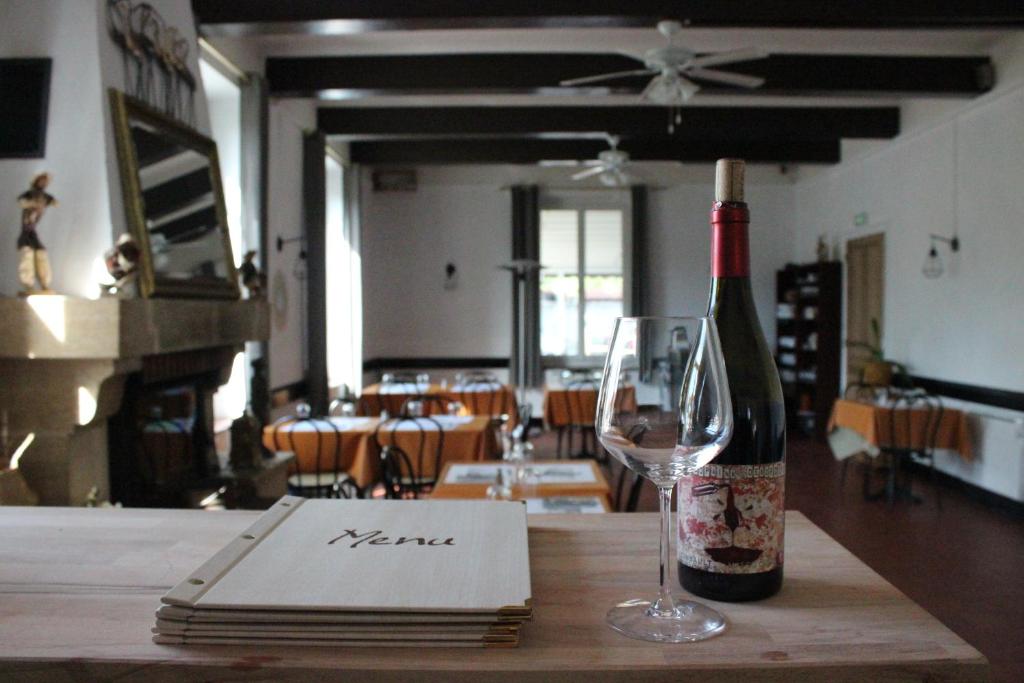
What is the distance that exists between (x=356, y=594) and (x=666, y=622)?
0.83 ft

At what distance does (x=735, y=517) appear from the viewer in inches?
28.5

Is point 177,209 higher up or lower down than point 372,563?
higher up

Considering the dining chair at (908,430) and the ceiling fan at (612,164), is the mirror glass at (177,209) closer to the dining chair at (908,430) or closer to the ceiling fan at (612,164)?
the ceiling fan at (612,164)

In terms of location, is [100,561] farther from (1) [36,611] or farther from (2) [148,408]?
(2) [148,408]

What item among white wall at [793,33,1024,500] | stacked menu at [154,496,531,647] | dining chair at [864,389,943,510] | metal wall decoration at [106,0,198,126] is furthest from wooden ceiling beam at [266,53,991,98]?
stacked menu at [154,496,531,647]

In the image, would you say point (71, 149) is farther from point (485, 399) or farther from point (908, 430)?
point (908, 430)

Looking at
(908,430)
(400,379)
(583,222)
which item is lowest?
(908,430)

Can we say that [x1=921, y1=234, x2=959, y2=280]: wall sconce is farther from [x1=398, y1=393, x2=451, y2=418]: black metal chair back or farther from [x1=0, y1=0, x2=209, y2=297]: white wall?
[x1=0, y1=0, x2=209, y2=297]: white wall

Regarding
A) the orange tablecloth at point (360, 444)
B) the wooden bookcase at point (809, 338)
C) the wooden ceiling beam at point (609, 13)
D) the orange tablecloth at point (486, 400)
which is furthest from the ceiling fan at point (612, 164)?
the orange tablecloth at point (360, 444)

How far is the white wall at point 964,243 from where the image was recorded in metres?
6.06

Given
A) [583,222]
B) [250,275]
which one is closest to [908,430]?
[250,275]

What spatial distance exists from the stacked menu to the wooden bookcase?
8.16 meters

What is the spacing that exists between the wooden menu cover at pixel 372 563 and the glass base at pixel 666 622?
0.09m

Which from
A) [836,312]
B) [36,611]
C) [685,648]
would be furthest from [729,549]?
[836,312]
